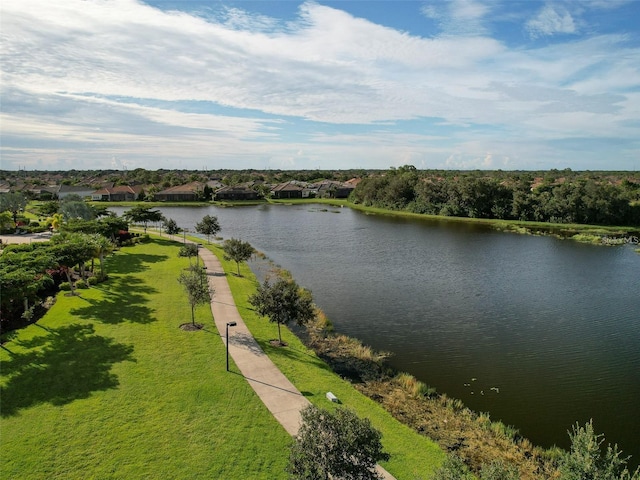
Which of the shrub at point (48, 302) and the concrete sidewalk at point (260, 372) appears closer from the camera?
the concrete sidewalk at point (260, 372)

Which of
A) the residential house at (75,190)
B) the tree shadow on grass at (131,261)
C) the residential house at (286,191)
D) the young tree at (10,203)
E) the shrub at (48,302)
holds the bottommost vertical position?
the shrub at (48,302)

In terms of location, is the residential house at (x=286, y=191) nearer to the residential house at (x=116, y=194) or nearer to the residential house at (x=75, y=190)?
Answer: the residential house at (x=116, y=194)

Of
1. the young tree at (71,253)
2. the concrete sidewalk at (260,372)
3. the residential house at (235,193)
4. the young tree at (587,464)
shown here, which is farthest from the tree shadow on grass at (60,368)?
the residential house at (235,193)

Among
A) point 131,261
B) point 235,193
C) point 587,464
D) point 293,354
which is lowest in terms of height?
point 293,354

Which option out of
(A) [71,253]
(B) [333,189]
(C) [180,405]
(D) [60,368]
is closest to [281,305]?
(C) [180,405]

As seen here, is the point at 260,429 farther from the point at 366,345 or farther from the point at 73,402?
the point at 366,345

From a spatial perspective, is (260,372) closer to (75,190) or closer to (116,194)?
(116,194)

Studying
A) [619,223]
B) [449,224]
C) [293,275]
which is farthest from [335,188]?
[293,275]
